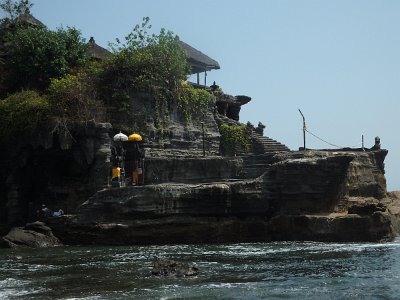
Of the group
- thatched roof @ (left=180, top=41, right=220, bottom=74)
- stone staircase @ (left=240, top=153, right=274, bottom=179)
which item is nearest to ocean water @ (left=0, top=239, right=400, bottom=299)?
stone staircase @ (left=240, top=153, right=274, bottom=179)

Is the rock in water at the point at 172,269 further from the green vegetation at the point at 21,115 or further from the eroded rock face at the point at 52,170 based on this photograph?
the green vegetation at the point at 21,115

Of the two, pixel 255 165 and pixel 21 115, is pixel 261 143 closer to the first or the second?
pixel 255 165

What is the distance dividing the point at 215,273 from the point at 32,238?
10950 millimetres

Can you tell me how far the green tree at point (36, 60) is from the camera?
31.1 meters

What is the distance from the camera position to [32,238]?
24172 mm

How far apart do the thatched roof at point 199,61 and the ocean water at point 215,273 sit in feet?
72.2

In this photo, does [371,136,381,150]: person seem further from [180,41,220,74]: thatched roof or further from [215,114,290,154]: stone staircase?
[180,41,220,74]: thatched roof

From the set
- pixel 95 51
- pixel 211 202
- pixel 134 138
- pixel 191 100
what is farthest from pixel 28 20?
pixel 211 202

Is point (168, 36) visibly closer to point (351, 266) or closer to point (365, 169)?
point (365, 169)

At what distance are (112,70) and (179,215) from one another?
9.73 meters

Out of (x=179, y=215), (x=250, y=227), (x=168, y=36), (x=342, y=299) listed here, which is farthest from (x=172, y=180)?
(x=342, y=299)

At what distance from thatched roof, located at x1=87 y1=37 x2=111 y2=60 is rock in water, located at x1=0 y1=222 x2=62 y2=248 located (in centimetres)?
1306

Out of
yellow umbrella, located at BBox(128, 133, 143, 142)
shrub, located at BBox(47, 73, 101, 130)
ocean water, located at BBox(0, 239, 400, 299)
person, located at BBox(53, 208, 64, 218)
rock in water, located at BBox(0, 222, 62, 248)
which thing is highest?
shrub, located at BBox(47, 73, 101, 130)

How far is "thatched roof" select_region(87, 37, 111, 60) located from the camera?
35.1 meters
